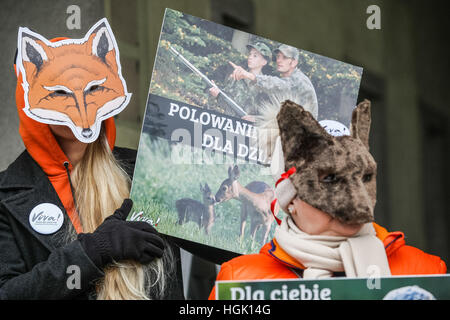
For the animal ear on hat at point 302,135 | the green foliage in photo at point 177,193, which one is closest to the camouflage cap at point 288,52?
the green foliage in photo at point 177,193

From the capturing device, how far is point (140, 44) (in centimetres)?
368

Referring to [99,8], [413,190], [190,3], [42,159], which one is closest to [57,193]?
[42,159]

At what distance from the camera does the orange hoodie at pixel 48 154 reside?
3111 mm

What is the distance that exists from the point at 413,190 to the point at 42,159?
2.45 m

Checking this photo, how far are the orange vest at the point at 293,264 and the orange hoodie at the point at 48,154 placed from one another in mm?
678

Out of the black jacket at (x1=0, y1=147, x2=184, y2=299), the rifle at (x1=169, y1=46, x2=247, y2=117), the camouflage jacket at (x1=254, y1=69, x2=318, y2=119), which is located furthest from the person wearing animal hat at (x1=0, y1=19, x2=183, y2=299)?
the camouflage jacket at (x1=254, y1=69, x2=318, y2=119)

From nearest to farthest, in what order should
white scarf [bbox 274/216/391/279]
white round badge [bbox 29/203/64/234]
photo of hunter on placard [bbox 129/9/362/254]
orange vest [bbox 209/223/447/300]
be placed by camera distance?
white scarf [bbox 274/216/391/279] → orange vest [bbox 209/223/447/300] → white round badge [bbox 29/203/64/234] → photo of hunter on placard [bbox 129/9/362/254]

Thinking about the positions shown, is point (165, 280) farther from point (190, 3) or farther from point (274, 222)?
point (190, 3)

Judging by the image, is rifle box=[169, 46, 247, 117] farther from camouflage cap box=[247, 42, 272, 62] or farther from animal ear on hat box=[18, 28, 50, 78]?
animal ear on hat box=[18, 28, 50, 78]

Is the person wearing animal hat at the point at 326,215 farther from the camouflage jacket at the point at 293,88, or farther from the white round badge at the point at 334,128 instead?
the camouflage jacket at the point at 293,88

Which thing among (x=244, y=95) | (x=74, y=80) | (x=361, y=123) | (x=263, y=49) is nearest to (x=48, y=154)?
(x=74, y=80)

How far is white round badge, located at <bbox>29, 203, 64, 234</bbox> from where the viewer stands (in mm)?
3033

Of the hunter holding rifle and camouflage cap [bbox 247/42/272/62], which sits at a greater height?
camouflage cap [bbox 247/42/272/62]

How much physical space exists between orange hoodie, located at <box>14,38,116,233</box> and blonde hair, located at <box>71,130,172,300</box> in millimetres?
35
